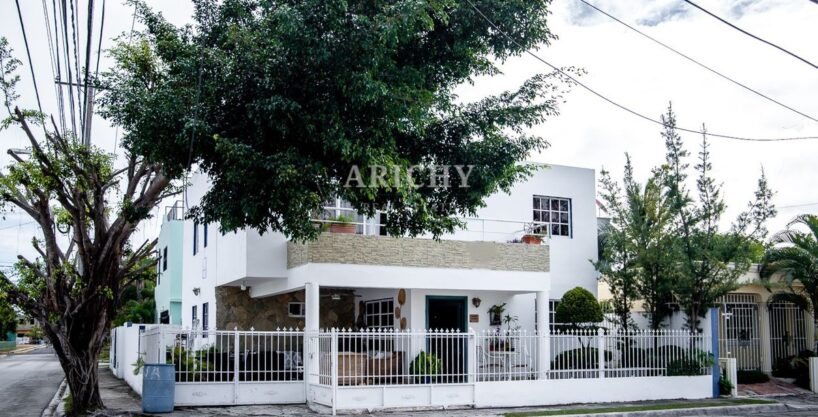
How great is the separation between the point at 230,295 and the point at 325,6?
35.9 feet

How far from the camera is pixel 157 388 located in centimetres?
1614

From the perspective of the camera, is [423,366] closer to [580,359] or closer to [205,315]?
[580,359]

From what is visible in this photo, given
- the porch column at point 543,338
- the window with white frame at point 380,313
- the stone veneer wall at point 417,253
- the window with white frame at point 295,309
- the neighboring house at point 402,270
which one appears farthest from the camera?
the window with white frame at point 295,309

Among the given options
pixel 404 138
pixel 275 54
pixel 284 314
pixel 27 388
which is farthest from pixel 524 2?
pixel 27 388

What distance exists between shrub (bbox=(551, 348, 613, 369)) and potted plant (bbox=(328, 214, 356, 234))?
221 inches

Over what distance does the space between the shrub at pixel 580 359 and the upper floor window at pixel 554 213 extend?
5.59m

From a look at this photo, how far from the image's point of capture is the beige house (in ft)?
79.2

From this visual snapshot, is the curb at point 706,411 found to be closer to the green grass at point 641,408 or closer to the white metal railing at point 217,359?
the green grass at point 641,408

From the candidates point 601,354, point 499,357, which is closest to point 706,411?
point 601,354

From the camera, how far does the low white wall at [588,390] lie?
17781 millimetres

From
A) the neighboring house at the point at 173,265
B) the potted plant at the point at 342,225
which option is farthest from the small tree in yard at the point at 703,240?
the neighboring house at the point at 173,265

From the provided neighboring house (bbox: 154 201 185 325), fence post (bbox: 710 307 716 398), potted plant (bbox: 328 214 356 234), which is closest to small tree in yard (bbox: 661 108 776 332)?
fence post (bbox: 710 307 716 398)

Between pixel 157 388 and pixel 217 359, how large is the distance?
6.48 feet

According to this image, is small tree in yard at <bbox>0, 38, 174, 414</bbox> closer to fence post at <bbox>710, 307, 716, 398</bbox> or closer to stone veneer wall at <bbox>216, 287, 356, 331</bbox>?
stone veneer wall at <bbox>216, 287, 356, 331</bbox>
